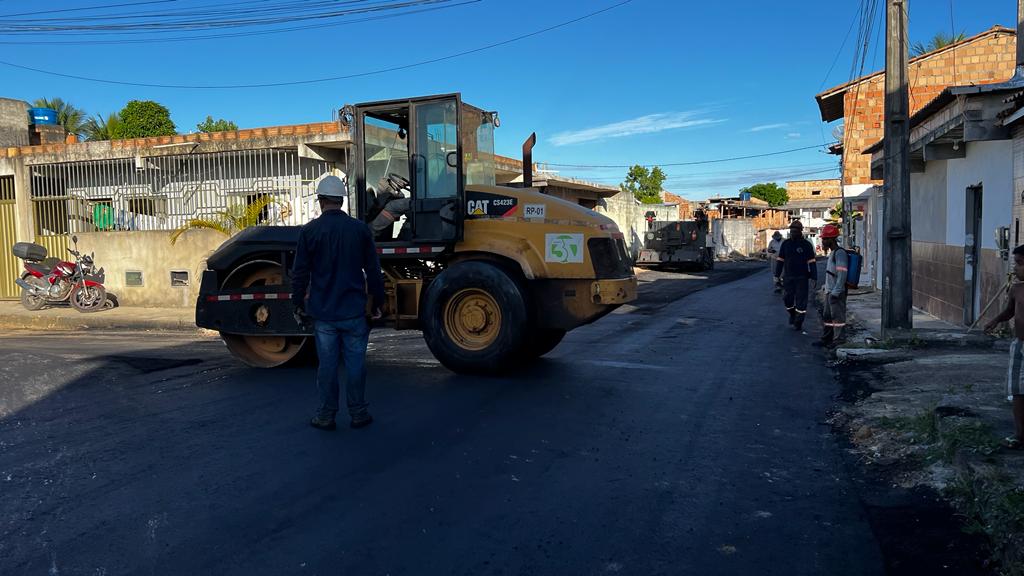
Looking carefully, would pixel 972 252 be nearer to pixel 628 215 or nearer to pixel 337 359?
pixel 337 359

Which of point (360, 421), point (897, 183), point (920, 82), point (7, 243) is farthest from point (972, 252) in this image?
point (7, 243)

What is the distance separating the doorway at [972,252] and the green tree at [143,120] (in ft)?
129

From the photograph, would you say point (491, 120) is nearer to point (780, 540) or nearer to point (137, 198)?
point (780, 540)

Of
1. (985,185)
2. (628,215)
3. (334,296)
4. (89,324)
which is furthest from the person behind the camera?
(628,215)

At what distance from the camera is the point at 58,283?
51.4ft

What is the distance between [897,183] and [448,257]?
6267 millimetres

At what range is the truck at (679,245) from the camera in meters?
33.1

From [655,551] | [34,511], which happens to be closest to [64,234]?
[34,511]

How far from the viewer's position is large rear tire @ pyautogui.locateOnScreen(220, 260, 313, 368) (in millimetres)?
8250

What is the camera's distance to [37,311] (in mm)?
15695

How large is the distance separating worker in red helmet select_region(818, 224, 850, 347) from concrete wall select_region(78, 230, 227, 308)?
38.9 ft

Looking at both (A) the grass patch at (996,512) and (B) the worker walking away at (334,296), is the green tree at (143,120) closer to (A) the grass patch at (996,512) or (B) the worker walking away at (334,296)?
(B) the worker walking away at (334,296)

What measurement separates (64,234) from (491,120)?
13.4 metres

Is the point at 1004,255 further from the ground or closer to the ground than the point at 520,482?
further from the ground
